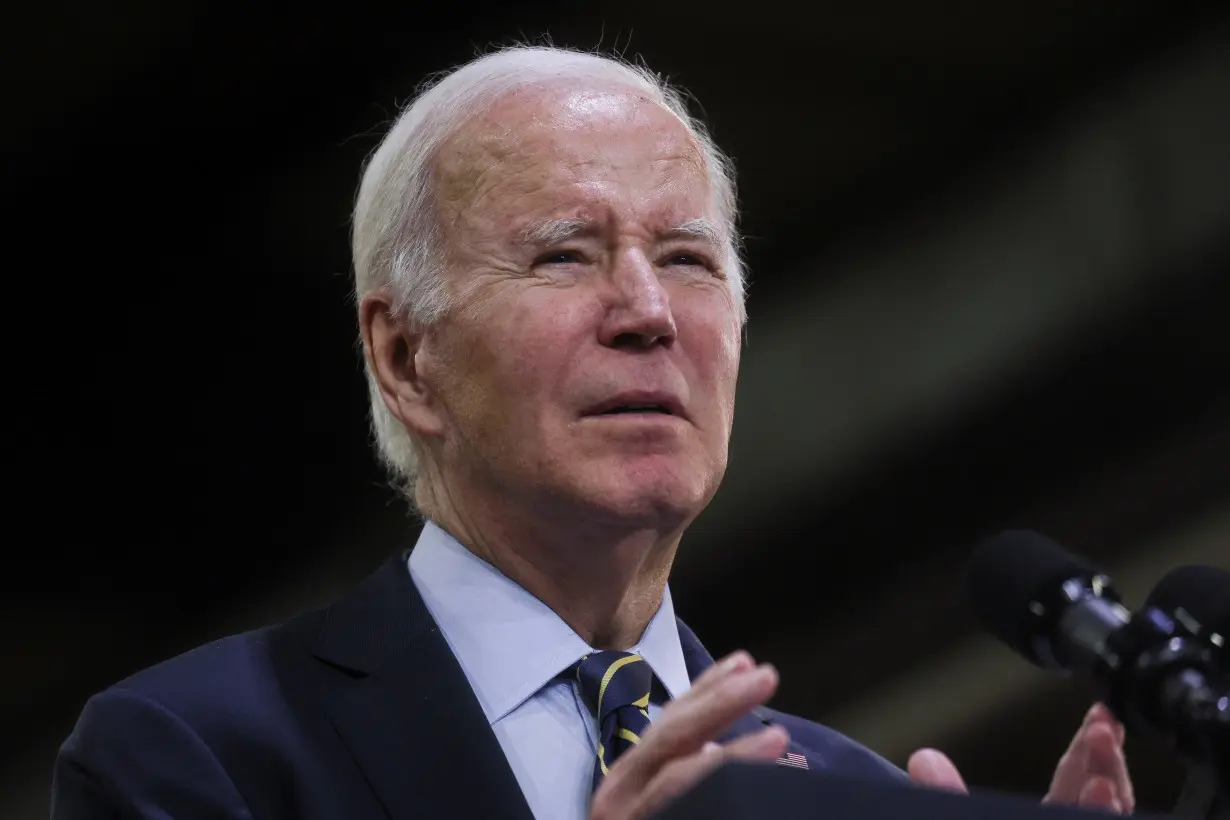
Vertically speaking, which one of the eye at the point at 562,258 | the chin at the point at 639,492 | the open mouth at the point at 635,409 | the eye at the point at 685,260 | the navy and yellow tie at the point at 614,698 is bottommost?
the navy and yellow tie at the point at 614,698

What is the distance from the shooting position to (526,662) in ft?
5.51

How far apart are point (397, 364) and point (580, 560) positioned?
15.4 inches

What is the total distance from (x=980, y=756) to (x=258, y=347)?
5.58 ft

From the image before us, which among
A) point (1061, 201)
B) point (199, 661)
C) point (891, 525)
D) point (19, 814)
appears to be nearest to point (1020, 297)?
point (1061, 201)

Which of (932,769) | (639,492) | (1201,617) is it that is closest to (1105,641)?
(1201,617)

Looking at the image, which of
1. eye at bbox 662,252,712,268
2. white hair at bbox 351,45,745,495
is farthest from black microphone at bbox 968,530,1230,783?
white hair at bbox 351,45,745,495

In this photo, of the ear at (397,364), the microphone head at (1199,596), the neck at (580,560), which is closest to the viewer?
the microphone head at (1199,596)

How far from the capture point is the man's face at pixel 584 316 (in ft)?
5.42

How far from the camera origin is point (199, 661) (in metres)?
1.66

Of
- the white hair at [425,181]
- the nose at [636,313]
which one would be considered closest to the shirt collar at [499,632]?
the white hair at [425,181]

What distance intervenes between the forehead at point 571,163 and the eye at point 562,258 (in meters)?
0.05

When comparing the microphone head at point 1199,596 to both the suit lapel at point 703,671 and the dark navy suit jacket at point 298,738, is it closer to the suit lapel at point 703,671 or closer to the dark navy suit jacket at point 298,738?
the dark navy suit jacket at point 298,738

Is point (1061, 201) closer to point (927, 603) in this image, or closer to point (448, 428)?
point (927, 603)

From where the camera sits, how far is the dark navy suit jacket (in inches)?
57.9
